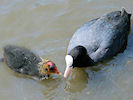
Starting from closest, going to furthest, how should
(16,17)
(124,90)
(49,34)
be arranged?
1. (124,90)
2. (49,34)
3. (16,17)

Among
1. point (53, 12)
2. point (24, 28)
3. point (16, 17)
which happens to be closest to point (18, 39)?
point (24, 28)

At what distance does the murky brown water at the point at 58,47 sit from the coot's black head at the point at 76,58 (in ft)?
1.07

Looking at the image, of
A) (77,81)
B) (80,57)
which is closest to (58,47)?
(80,57)

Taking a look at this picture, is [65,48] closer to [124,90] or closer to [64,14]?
[64,14]

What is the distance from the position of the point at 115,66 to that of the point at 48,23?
7.19ft

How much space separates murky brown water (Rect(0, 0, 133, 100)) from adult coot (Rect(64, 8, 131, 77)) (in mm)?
247

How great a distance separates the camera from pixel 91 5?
717 cm

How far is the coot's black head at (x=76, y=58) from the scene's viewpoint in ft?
16.9

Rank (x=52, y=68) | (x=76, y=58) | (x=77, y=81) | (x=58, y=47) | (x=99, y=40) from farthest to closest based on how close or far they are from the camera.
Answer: (x=58, y=47)
(x=99, y=40)
(x=77, y=81)
(x=76, y=58)
(x=52, y=68)

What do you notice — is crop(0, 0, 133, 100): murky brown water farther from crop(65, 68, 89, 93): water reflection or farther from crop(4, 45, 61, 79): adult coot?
crop(4, 45, 61, 79): adult coot

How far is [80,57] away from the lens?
5.43m

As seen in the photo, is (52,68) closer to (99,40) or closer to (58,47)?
(58,47)

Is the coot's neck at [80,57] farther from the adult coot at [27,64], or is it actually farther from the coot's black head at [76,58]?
the adult coot at [27,64]

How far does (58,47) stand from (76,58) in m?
0.90
